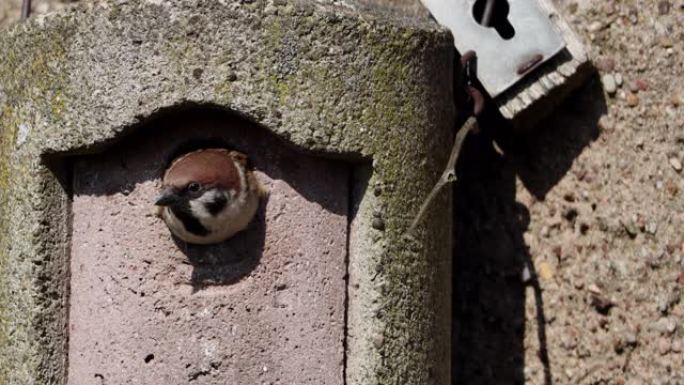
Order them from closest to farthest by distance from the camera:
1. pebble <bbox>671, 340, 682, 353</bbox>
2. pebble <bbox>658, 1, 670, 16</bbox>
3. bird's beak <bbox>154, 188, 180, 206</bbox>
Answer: bird's beak <bbox>154, 188, 180, 206</bbox> < pebble <bbox>671, 340, 682, 353</bbox> < pebble <bbox>658, 1, 670, 16</bbox>

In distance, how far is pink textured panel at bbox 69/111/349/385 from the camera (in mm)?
1968

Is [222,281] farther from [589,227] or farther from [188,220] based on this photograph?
[589,227]

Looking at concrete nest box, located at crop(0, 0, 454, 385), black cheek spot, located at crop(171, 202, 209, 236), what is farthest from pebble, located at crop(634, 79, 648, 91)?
black cheek spot, located at crop(171, 202, 209, 236)

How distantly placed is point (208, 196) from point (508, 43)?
712 mm

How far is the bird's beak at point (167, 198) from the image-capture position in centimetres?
192

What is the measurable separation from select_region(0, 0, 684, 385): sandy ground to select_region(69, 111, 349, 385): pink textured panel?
57 cm

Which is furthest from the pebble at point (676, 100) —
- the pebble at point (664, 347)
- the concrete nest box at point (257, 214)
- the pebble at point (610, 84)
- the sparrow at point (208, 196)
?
the sparrow at point (208, 196)

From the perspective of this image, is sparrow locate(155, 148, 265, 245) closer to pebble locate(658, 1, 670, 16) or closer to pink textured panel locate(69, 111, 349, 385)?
pink textured panel locate(69, 111, 349, 385)

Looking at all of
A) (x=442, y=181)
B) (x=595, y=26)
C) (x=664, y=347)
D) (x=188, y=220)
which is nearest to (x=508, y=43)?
(x=595, y=26)

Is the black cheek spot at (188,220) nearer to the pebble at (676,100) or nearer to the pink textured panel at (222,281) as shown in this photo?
the pink textured panel at (222,281)

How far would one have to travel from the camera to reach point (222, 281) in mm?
1989

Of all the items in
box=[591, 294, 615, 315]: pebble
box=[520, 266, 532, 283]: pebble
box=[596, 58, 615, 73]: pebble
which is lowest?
box=[591, 294, 615, 315]: pebble

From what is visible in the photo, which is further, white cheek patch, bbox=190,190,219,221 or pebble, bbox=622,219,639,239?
pebble, bbox=622,219,639,239

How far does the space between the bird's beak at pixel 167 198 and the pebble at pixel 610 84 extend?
956 millimetres
